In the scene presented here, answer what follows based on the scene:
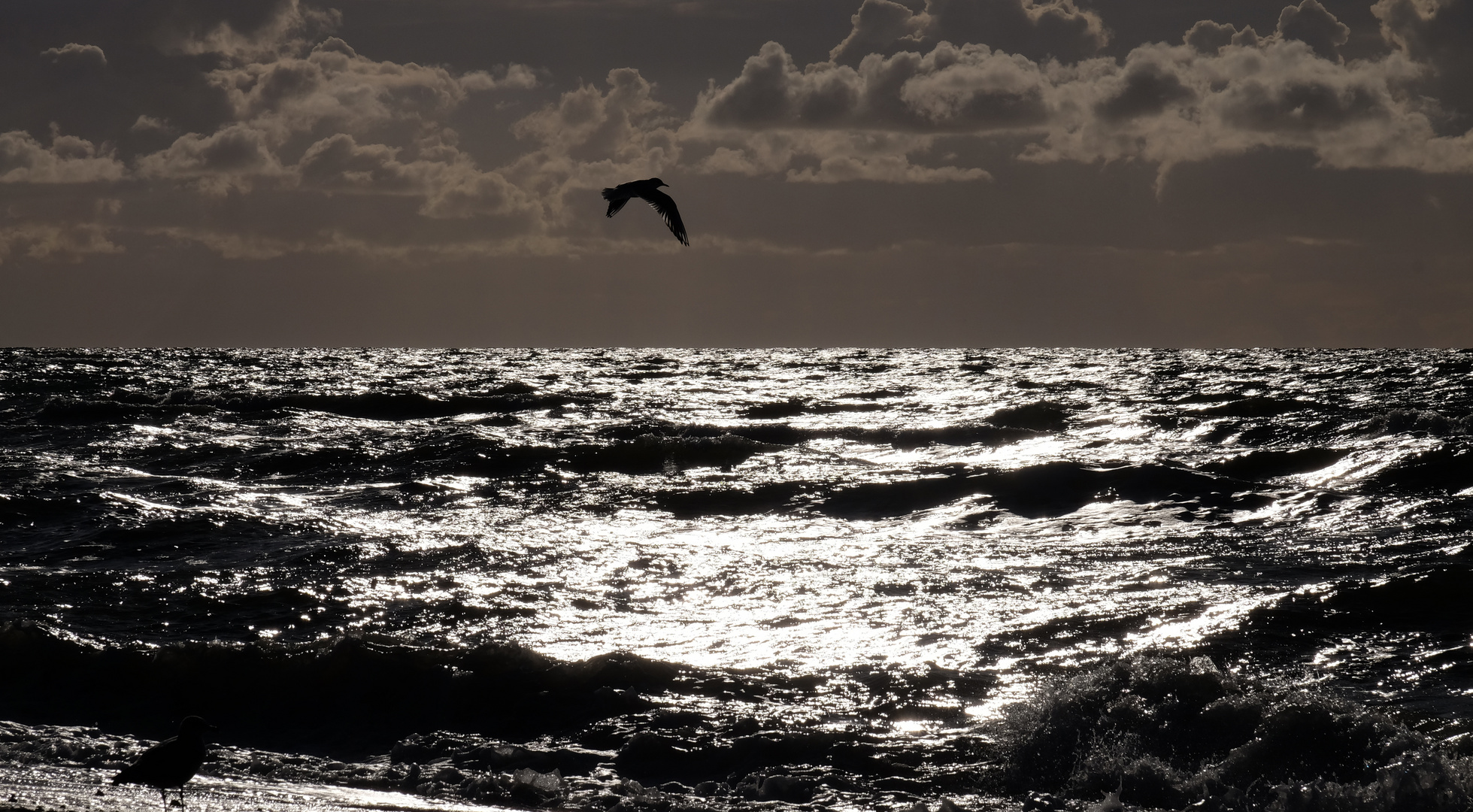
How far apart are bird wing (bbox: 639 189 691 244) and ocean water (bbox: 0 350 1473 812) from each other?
11.3ft

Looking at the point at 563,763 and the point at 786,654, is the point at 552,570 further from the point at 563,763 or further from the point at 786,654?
the point at 563,763

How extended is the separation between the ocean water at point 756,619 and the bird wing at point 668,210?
3.44 meters

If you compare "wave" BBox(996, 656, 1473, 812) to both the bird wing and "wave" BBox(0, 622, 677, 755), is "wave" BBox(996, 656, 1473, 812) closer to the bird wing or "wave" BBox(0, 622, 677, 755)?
"wave" BBox(0, 622, 677, 755)

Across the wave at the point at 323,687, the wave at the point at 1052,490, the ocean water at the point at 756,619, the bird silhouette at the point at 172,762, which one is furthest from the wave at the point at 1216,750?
the wave at the point at 1052,490

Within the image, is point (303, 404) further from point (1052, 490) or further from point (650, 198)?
point (1052, 490)

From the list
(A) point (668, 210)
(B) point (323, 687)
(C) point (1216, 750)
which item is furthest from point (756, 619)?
(A) point (668, 210)

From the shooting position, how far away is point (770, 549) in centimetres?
1297

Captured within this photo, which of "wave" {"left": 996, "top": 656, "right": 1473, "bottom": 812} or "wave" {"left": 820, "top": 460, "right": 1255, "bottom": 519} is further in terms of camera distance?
"wave" {"left": 820, "top": 460, "right": 1255, "bottom": 519}

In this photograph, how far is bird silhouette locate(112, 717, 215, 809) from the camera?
19.7 ft

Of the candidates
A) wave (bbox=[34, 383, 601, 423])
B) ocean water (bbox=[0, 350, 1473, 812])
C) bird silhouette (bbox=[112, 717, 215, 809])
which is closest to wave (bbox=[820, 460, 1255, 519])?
ocean water (bbox=[0, 350, 1473, 812])

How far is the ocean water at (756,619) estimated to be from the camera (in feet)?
22.5

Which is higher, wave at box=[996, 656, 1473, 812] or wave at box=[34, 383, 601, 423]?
wave at box=[34, 383, 601, 423]

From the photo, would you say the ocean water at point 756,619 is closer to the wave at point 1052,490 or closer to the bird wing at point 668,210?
the wave at point 1052,490

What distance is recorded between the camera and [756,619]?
984cm
